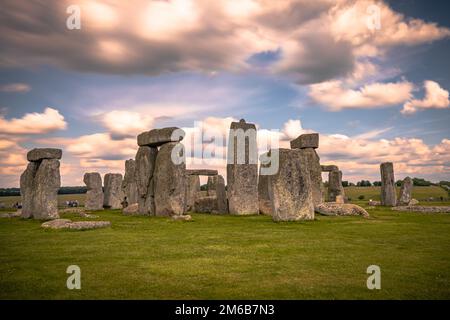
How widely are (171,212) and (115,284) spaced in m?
11.6

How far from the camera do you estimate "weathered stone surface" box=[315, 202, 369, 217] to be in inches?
690

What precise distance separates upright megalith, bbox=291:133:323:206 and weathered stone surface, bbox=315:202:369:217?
2716 mm

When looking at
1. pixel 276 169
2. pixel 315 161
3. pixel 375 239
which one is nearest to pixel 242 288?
pixel 375 239

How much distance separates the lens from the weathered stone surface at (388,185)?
2673 cm

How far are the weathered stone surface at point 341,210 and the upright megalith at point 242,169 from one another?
3.42m

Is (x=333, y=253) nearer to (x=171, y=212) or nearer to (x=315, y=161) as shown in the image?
(x=171, y=212)

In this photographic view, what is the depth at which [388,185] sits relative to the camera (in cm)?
2681

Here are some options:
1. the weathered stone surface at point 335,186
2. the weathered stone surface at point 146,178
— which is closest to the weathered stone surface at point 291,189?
the weathered stone surface at point 146,178

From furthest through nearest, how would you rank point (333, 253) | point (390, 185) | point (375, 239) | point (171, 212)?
point (390, 185) → point (171, 212) → point (375, 239) → point (333, 253)

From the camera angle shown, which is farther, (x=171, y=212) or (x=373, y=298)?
(x=171, y=212)

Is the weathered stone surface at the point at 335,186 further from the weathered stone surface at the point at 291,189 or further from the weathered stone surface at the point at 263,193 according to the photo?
the weathered stone surface at the point at 291,189

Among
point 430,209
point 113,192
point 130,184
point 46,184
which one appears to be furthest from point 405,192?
point 46,184

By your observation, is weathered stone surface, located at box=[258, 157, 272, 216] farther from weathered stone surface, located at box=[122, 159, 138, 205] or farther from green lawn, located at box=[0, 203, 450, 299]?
weathered stone surface, located at box=[122, 159, 138, 205]

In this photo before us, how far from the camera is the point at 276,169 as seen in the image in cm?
1470
